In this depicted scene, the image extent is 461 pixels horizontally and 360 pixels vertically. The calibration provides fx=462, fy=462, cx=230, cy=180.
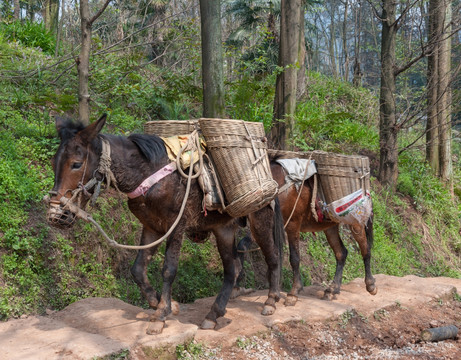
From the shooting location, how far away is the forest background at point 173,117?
5.86m

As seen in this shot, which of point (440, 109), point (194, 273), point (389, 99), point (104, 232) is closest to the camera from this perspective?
point (104, 232)

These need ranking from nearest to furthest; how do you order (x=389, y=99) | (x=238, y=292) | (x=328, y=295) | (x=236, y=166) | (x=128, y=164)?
(x=128, y=164), (x=236, y=166), (x=238, y=292), (x=328, y=295), (x=389, y=99)

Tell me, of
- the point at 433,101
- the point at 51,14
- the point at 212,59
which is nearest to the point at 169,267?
the point at 212,59

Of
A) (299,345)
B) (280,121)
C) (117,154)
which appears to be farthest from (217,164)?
(280,121)

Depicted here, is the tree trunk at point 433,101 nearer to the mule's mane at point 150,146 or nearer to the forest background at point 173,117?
the forest background at point 173,117

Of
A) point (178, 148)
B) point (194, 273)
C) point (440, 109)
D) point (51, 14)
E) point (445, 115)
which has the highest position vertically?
point (51, 14)

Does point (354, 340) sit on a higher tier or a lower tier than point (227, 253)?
lower

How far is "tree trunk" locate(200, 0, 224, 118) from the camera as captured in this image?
24.7 feet

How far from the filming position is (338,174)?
6.69 m

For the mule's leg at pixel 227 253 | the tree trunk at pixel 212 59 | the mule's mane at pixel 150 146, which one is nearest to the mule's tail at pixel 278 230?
the mule's leg at pixel 227 253

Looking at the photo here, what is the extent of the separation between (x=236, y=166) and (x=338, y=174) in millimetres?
2204

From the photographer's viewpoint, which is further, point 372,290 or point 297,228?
point 372,290

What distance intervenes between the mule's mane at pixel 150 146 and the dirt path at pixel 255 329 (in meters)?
1.67

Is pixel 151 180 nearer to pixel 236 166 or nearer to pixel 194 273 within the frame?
pixel 236 166
